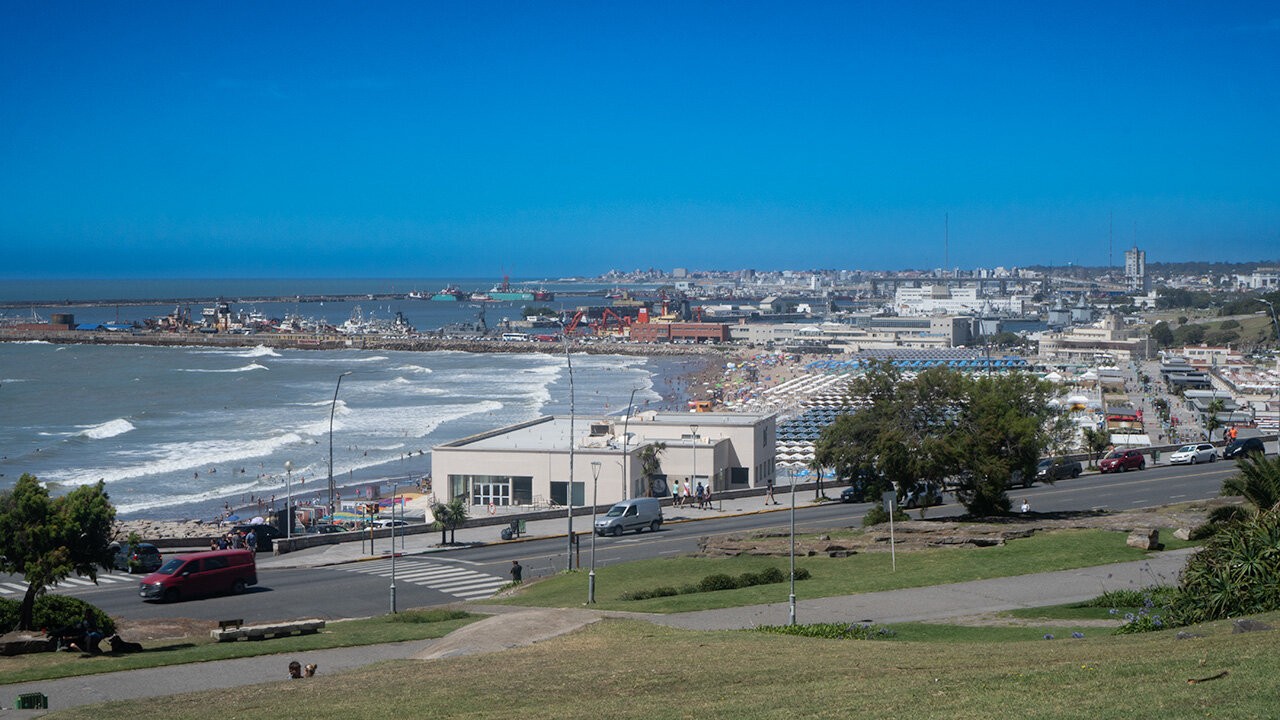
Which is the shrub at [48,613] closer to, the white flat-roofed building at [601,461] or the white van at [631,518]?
the white van at [631,518]

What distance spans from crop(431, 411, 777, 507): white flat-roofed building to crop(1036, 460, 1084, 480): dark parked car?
8629 millimetres

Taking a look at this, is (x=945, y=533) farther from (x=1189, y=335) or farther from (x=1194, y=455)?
(x=1189, y=335)

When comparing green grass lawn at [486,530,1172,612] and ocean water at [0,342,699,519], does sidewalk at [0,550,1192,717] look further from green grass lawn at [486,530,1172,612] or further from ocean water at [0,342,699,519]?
ocean water at [0,342,699,519]

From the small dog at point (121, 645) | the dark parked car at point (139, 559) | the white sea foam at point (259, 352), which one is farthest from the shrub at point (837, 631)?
the white sea foam at point (259, 352)

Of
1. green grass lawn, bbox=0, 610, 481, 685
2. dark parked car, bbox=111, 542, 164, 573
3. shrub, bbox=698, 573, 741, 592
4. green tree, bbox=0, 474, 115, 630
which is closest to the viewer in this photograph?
green grass lawn, bbox=0, 610, 481, 685

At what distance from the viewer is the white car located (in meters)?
36.2

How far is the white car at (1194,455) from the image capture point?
36.2 m

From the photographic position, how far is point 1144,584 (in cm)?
1631

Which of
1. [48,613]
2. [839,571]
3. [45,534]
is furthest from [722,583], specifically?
[45,534]

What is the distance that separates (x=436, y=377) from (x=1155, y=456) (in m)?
72.9

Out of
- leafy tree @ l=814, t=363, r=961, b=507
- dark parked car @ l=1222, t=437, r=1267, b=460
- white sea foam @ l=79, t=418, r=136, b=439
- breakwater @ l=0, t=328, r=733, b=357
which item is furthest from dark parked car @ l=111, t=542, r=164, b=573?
breakwater @ l=0, t=328, r=733, b=357

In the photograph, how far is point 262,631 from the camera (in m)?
15.0

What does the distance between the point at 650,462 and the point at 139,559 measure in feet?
48.3

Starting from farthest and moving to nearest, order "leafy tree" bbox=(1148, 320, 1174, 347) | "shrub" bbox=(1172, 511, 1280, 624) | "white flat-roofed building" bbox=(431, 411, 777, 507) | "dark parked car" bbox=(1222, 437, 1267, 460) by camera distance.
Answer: "leafy tree" bbox=(1148, 320, 1174, 347), "dark parked car" bbox=(1222, 437, 1267, 460), "white flat-roofed building" bbox=(431, 411, 777, 507), "shrub" bbox=(1172, 511, 1280, 624)
